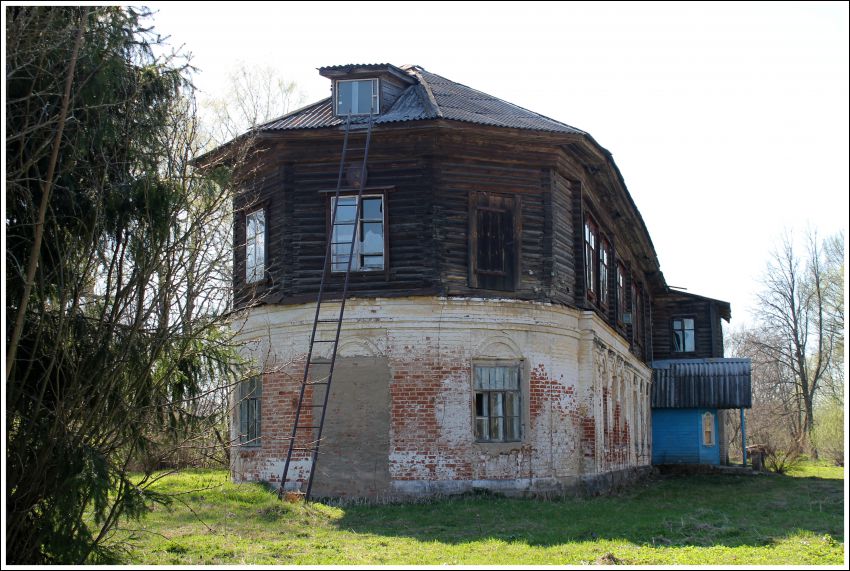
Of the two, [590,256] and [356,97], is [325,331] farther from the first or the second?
[590,256]

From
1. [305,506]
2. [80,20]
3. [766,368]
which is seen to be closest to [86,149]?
[80,20]

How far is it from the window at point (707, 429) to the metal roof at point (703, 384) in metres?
1.24

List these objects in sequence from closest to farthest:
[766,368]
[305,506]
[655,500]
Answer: [305,506], [655,500], [766,368]

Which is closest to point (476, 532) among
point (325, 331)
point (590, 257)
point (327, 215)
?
point (325, 331)

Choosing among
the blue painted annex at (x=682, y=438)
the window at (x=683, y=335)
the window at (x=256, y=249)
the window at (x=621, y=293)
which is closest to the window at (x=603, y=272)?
the window at (x=621, y=293)

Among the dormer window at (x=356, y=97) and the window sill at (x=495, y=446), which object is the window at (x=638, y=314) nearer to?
the window sill at (x=495, y=446)

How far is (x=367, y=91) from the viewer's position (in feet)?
63.8

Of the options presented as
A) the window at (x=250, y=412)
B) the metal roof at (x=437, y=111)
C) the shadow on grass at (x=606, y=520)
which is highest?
the metal roof at (x=437, y=111)

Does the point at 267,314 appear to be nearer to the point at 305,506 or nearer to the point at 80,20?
the point at 305,506

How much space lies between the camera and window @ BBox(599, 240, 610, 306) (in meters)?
23.6

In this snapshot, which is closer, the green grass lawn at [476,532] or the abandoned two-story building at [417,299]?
the green grass lawn at [476,532]

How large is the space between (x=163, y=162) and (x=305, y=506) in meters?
7.42

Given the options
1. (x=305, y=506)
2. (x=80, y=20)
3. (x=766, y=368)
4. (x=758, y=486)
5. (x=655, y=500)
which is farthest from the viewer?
(x=766, y=368)

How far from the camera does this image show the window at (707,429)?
35250mm
